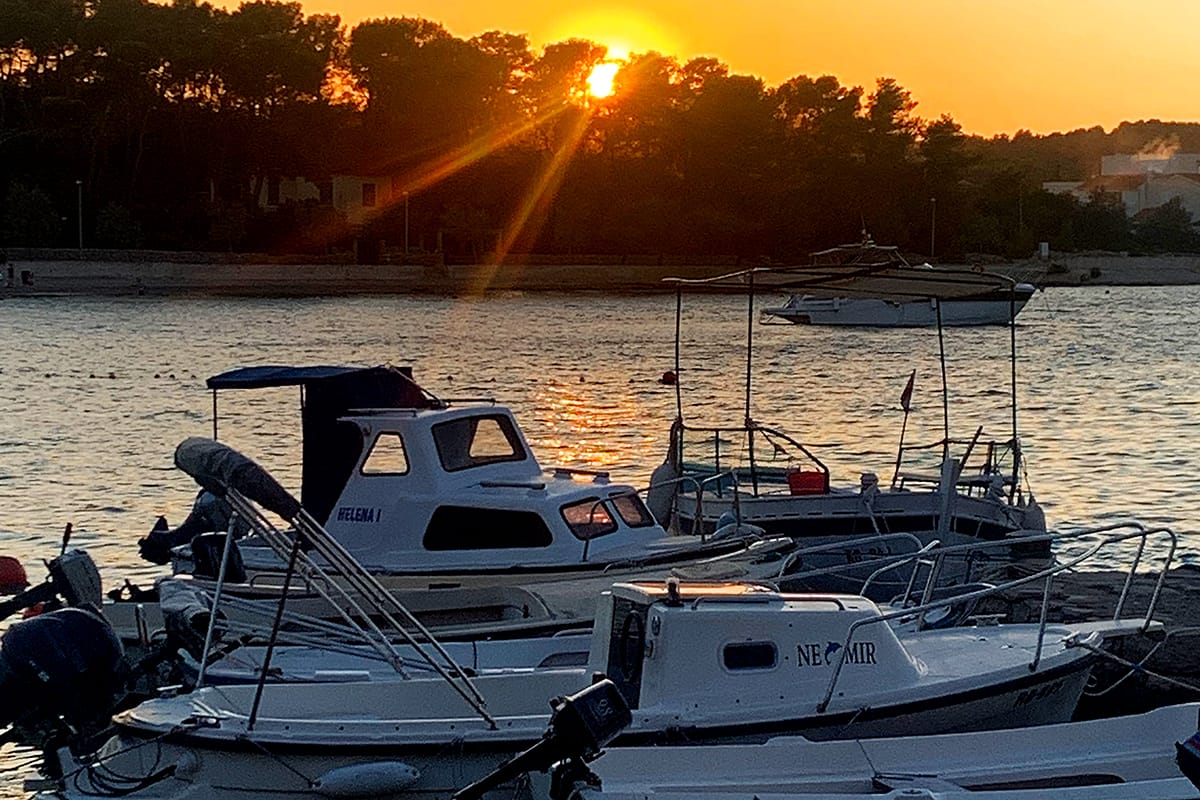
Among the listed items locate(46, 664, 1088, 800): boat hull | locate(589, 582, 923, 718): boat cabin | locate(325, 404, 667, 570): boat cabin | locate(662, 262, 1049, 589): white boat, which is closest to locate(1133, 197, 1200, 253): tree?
locate(662, 262, 1049, 589): white boat

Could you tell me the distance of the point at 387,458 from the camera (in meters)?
18.9

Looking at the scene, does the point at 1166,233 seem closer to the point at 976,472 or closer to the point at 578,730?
the point at 976,472

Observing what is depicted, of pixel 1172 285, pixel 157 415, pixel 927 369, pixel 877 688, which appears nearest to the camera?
pixel 877 688

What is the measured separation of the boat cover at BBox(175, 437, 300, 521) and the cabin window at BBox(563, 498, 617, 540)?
22.4 ft

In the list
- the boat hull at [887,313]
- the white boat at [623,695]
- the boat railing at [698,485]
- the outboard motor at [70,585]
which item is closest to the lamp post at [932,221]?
the boat hull at [887,313]

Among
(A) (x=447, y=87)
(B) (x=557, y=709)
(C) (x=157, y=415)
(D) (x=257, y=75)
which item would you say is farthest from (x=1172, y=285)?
(B) (x=557, y=709)

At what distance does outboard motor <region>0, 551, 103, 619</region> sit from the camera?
15172 millimetres

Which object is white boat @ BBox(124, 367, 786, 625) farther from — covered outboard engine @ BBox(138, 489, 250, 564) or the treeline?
the treeline

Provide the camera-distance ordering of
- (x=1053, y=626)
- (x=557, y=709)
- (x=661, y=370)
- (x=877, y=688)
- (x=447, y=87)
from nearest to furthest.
Answer: (x=557, y=709) → (x=877, y=688) → (x=1053, y=626) → (x=661, y=370) → (x=447, y=87)

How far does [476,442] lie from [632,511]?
1.92 m

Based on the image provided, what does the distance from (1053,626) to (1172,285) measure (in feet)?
515

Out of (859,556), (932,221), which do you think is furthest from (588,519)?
(932,221)

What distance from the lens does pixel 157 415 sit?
157 ft

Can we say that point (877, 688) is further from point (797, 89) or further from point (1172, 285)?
point (1172, 285)
